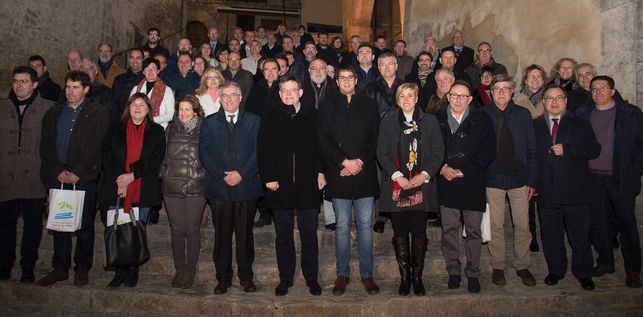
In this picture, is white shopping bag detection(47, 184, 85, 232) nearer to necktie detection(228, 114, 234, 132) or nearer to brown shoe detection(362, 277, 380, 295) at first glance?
necktie detection(228, 114, 234, 132)

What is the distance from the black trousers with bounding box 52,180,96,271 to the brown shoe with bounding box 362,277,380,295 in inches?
108

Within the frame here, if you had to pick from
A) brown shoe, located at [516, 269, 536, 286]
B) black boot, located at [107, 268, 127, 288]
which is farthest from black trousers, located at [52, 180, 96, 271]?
brown shoe, located at [516, 269, 536, 286]

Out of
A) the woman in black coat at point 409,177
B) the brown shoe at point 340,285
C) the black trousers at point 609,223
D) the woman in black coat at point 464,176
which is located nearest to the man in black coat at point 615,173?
the black trousers at point 609,223

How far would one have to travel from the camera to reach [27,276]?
4230 mm

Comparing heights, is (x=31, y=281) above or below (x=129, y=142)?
below

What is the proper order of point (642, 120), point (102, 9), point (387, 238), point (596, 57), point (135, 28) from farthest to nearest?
point (135, 28), point (102, 9), point (596, 57), point (387, 238), point (642, 120)

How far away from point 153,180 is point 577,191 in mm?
4159

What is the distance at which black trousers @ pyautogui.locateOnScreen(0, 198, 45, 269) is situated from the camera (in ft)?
14.0

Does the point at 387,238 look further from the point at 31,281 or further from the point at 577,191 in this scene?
the point at 31,281

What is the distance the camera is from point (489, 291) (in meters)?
4.03

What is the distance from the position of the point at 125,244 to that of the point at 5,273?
4.93 ft

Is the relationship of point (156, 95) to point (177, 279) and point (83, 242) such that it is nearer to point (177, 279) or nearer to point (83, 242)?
point (83, 242)

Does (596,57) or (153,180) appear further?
(596,57)

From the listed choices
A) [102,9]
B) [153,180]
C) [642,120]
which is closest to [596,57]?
[642,120]
